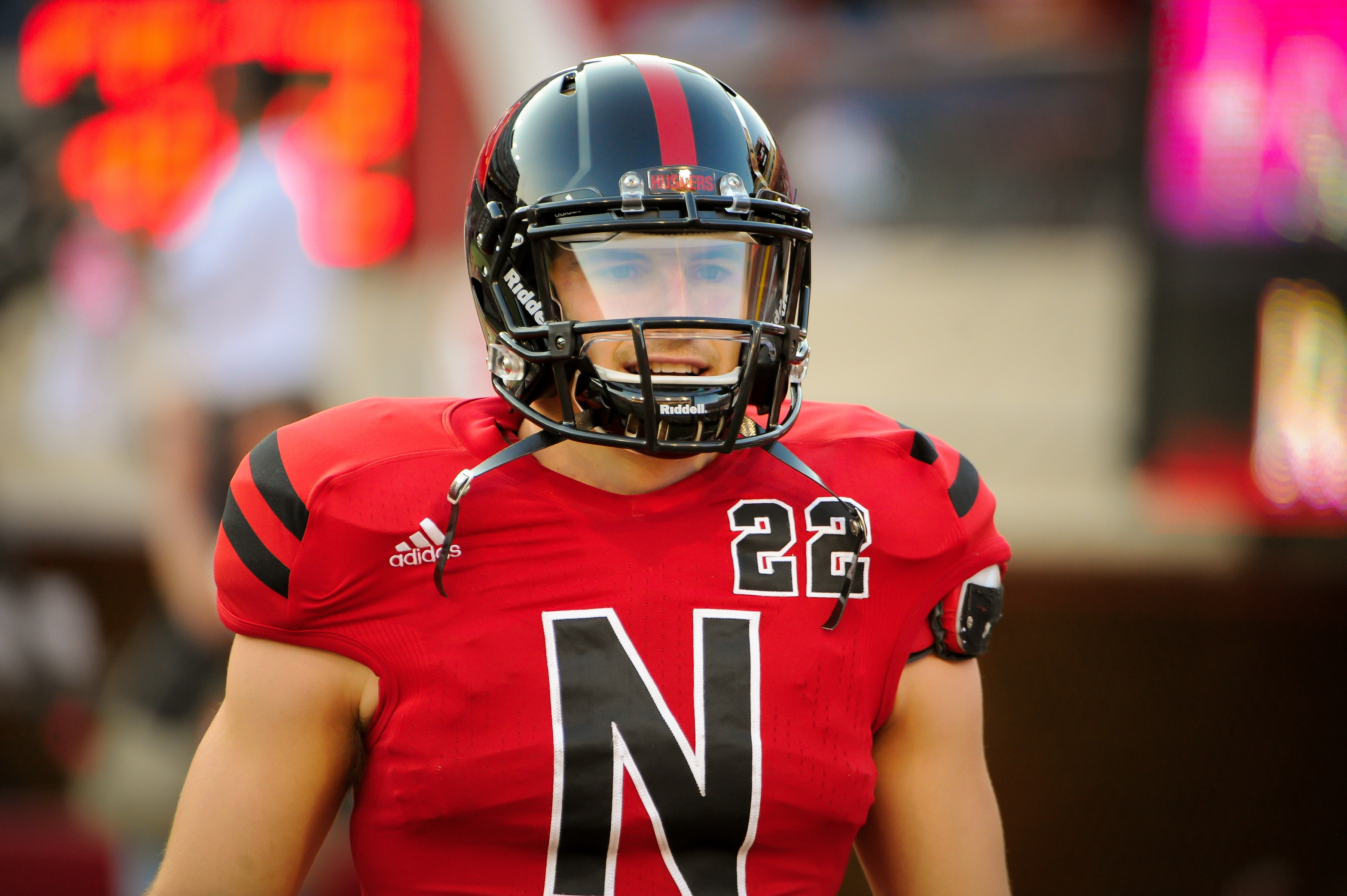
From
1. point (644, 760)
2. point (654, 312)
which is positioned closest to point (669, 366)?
point (654, 312)

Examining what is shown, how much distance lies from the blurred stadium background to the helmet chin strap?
1509 millimetres

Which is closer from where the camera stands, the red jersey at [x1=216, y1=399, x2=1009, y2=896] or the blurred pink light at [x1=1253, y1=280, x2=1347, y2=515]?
the red jersey at [x1=216, y1=399, x2=1009, y2=896]

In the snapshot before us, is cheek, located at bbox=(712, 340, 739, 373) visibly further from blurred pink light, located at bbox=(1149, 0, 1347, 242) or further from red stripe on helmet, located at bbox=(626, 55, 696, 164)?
blurred pink light, located at bbox=(1149, 0, 1347, 242)

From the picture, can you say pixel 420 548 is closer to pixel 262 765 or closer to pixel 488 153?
pixel 262 765

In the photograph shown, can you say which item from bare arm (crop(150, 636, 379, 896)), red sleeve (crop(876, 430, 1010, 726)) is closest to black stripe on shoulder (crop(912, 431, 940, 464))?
red sleeve (crop(876, 430, 1010, 726))

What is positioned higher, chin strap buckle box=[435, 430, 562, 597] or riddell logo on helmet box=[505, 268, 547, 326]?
riddell logo on helmet box=[505, 268, 547, 326]

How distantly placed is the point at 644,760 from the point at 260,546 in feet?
1.45

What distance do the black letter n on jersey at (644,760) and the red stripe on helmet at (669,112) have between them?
486 millimetres

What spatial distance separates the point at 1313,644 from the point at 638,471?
2.60 m

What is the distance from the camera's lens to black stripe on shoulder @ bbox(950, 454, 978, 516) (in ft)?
4.72

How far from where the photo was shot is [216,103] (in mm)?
4285

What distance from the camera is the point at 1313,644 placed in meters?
3.31

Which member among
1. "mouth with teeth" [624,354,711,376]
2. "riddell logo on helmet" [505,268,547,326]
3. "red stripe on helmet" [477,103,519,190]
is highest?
"red stripe on helmet" [477,103,519,190]

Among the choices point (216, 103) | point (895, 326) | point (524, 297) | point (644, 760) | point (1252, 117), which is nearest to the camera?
point (644, 760)
